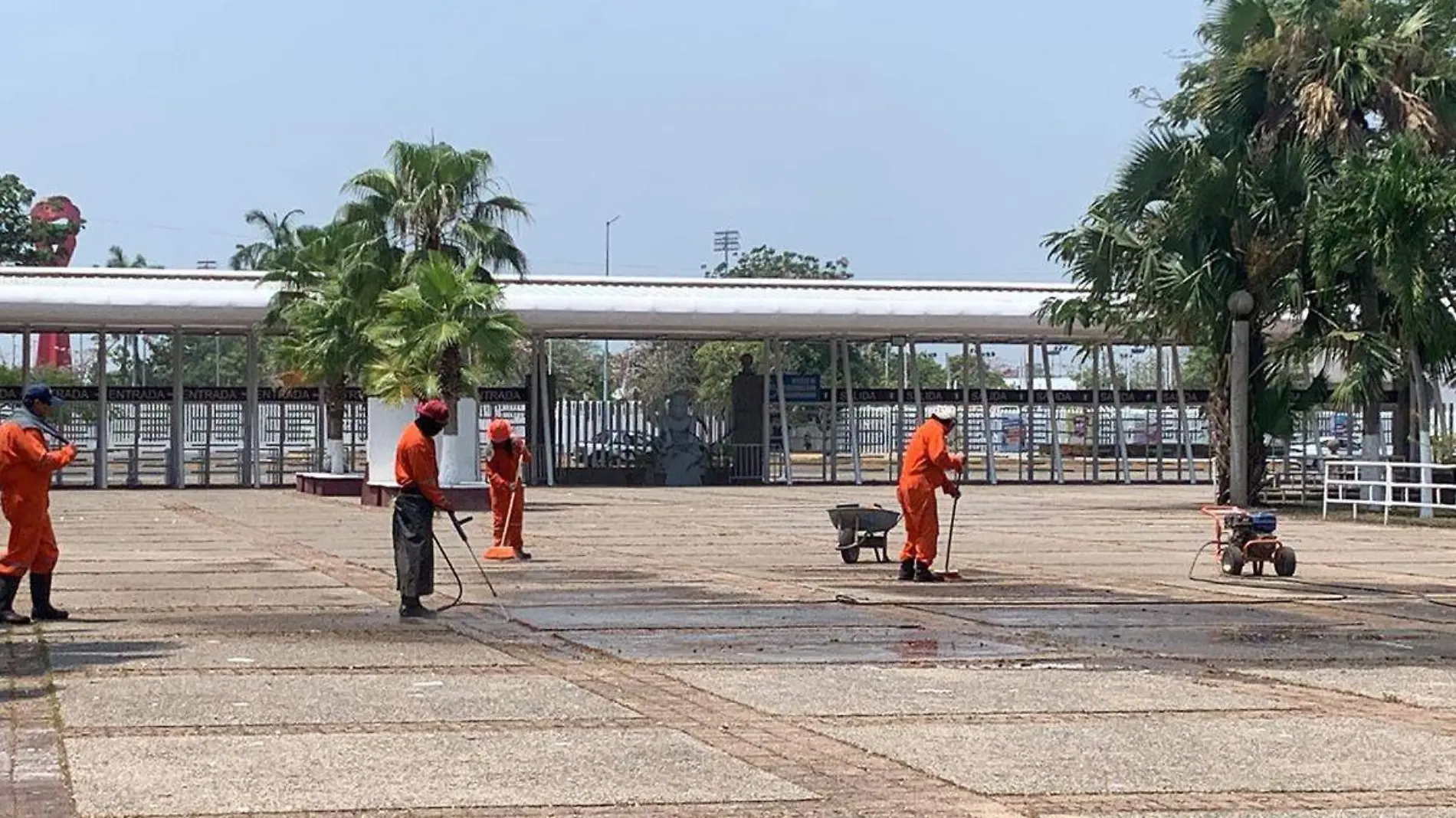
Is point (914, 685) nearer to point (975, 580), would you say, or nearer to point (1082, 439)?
point (975, 580)

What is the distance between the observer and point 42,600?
14.9 meters

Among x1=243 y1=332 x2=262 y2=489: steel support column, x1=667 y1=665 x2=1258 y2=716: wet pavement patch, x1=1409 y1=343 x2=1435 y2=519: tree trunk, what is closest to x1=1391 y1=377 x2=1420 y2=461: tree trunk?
x1=1409 y1=343 x2=1435 y2=519: tree trunk

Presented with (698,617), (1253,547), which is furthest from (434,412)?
(1253,547)

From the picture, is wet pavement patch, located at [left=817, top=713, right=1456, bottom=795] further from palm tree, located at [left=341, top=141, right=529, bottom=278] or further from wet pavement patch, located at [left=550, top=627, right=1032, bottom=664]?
palm tree, located at [left=341, top=141, right=529, bottom=278]

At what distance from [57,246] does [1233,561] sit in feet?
244

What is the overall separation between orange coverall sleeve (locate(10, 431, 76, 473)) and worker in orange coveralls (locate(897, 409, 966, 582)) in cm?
719

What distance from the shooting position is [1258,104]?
34.0 m

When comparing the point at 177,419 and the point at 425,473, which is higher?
the point at 177,419

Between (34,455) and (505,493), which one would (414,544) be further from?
(505,493)

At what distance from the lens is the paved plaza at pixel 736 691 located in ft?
27.5

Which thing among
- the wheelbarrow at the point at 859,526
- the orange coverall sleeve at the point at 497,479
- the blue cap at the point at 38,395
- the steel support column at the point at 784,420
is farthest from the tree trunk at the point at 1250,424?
the blue cap at the point at 38,395

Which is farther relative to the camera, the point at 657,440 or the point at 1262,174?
the point at 657,440

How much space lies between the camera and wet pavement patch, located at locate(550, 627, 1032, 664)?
1283 cm

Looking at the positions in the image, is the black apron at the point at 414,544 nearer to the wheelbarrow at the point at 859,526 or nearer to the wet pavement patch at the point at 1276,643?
the wet pavement patch at the point at 1276,643
